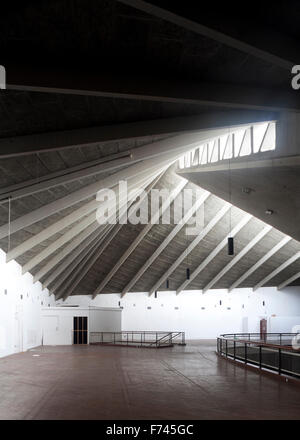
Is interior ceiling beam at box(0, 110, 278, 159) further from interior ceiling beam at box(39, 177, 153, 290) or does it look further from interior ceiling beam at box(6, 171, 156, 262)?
interior ceiling beam at box(39, 177, 153, 290)

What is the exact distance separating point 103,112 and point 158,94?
2151 millimetres

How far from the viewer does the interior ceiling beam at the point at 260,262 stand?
96.0 feet

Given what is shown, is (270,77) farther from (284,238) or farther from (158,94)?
(284,238)

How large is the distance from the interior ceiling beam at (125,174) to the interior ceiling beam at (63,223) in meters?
1.05

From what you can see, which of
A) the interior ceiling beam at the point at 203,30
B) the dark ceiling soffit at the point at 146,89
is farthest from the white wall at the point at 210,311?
the interior ceiling beam at the point at 203,30

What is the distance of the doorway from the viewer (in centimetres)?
2955

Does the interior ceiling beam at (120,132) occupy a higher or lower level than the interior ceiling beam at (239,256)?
higher

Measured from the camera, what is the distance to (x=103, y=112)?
30.1ft

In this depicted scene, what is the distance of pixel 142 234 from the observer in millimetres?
25906

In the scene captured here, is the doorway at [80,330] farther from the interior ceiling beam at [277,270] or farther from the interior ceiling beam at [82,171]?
the interior ceiling beam at [82,171]

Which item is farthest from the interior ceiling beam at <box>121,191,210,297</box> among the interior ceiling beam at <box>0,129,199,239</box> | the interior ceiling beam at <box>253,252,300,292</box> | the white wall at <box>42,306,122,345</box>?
the interior ceiling beam at <box>253,252,300,292</box>

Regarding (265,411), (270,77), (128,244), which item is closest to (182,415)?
(265,411)
